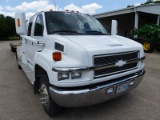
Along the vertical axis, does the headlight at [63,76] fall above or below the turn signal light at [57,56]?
below

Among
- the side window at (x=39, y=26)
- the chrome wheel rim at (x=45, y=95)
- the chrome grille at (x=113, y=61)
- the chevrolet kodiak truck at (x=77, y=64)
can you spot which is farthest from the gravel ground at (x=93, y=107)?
the side window at (x=39, y=26)

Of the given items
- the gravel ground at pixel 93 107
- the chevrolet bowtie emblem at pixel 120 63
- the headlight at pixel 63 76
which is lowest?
the gravel ground at pixel 93 107

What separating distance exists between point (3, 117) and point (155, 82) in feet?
14.6

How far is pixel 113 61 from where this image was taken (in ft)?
11.6

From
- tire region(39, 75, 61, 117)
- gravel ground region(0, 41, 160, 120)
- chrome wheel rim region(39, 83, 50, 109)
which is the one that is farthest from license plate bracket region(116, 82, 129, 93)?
chrome wheel rim region(39, 83, 50, 109)

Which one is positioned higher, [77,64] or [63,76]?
[77,64]

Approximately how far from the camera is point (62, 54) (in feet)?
11.4

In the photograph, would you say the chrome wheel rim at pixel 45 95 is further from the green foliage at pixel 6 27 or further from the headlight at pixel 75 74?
the green foliage at pixel 6 27

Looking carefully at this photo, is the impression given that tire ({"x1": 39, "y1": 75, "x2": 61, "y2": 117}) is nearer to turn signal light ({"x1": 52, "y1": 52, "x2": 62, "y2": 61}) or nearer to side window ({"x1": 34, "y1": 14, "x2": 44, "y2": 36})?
turn signal light ({"x1": 52, "y1": 52, "x2": 62, "y2": 61})

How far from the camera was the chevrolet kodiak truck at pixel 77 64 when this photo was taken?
10.5 feet

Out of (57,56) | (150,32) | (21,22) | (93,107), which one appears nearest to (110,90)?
(93,107)

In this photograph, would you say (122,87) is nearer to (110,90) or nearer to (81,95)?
(110,90)

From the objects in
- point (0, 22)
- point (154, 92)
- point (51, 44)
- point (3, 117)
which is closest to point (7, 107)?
point (3, 117)

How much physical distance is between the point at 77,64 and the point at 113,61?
0.74 m
